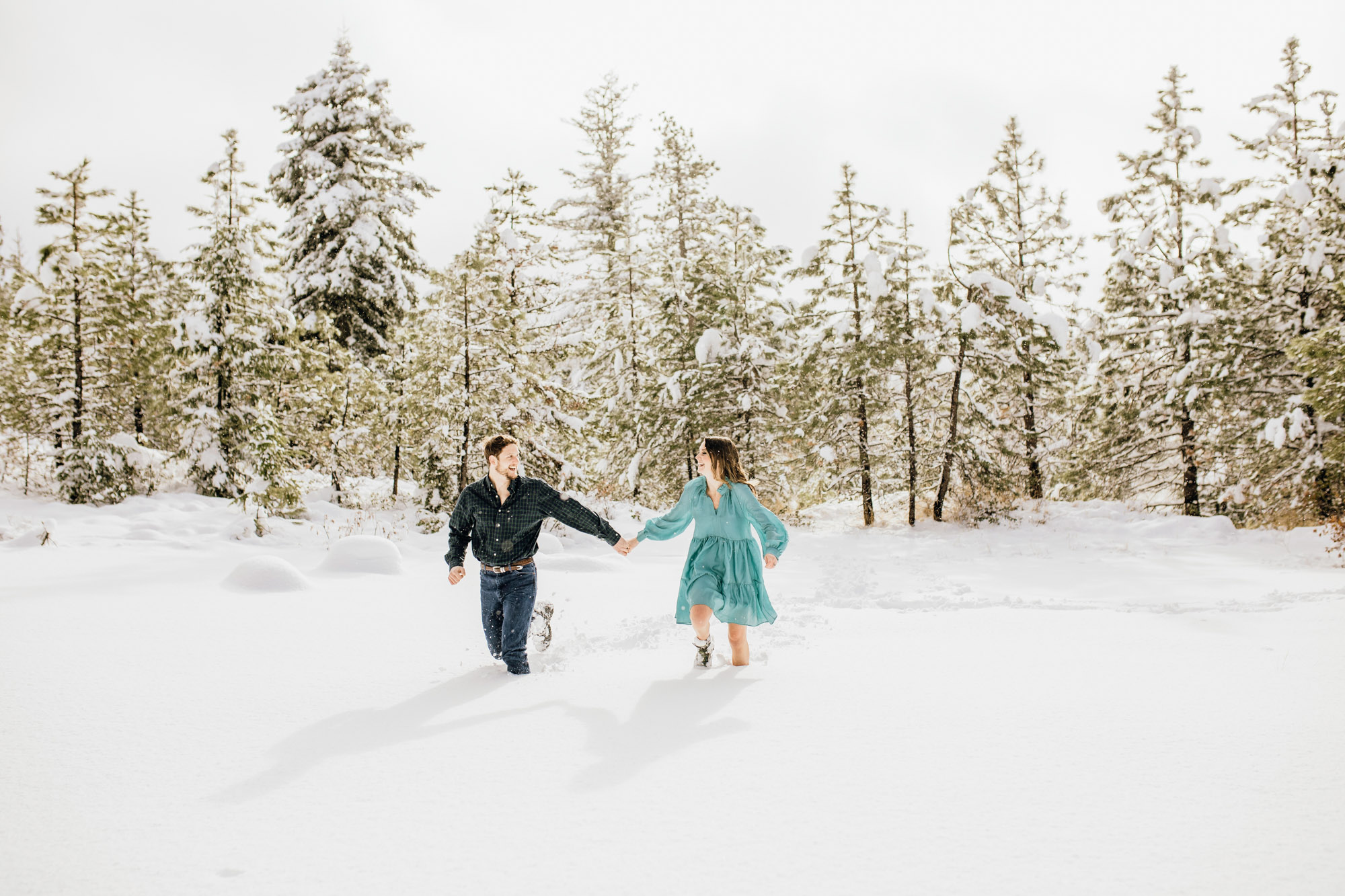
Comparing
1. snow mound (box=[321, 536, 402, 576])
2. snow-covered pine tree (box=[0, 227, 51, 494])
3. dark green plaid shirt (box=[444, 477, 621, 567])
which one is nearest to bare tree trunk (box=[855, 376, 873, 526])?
snow mound (box=[321, 536, 402, 576])

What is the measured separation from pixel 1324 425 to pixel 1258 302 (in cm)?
300

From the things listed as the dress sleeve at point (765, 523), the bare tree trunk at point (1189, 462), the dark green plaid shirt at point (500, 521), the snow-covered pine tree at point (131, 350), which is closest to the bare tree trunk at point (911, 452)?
the bare tree trunk at point (1189, 462)

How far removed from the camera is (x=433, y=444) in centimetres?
1499

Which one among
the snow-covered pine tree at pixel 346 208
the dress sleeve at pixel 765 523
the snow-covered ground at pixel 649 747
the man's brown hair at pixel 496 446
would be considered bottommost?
the snow-covered ground at pixel 649 747

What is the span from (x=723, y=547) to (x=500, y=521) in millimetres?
1684

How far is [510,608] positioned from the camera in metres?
5.36

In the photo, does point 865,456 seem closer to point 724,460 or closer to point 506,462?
point 724,460

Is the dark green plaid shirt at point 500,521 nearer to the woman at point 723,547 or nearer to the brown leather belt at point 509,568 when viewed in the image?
the brown leather belt at point 509,568

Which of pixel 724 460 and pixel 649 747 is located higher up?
pixel 724 460

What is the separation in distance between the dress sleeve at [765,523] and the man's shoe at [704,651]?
81 cm

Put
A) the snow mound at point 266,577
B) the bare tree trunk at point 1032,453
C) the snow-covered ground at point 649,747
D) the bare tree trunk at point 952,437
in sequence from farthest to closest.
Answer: the bare tree trunk at point 1032,453 → the bare tree trunk at point 952,437 → the snow mound at point 266,577 → the snow-covered ground at point 649,747

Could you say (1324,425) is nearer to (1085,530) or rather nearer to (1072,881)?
(1085,530)

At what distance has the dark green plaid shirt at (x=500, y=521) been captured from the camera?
5.34m

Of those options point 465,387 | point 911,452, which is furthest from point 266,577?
point 911,452
